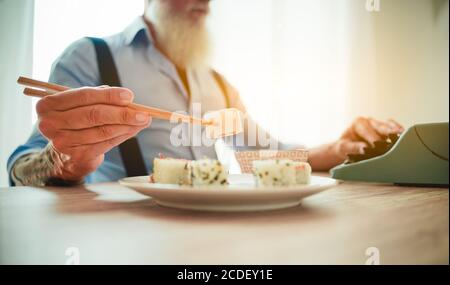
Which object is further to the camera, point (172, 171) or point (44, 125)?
point (44, 125)

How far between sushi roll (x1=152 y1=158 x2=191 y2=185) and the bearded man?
14 cm

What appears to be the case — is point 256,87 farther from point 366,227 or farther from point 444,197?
point 366,227

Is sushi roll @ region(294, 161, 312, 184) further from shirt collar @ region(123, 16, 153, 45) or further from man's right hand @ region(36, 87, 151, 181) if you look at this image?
shirt collar @ region(123, 16, 153, 45)

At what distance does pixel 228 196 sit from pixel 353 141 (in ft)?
2.61

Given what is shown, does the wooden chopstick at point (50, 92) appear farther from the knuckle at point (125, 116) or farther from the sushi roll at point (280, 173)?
the sushi roll at point (280, 173)

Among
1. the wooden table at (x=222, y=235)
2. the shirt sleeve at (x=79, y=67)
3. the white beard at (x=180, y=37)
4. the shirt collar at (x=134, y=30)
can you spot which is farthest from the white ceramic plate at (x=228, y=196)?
the white beard at (x=180, y=37)

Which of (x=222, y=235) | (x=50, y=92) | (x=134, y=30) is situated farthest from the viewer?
(x=134, y=30)

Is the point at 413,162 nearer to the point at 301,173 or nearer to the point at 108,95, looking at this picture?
the point at 301,173

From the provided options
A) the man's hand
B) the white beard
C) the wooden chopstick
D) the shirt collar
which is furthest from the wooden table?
the white beard

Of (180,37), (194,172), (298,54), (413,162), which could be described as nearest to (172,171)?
(194,172)

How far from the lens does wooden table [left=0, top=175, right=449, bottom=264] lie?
10.8 inches

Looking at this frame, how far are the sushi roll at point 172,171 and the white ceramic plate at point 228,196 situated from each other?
4 cm

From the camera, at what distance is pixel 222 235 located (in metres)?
0.30
